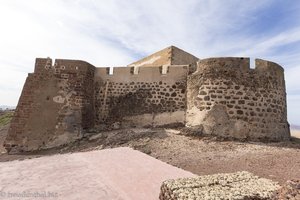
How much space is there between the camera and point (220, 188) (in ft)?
11.8

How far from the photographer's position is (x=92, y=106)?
12.2 m

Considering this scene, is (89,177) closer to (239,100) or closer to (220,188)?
(220,188)

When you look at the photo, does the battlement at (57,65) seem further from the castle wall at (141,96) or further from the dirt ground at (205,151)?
the dirt ground at (205,151)

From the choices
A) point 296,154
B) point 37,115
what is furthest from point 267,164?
point 37,115

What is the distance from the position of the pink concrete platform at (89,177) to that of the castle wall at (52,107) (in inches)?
165

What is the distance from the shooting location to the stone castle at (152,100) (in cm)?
934

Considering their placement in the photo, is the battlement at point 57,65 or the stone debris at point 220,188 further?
the battlement at point 57,65

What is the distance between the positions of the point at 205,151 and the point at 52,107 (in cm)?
674

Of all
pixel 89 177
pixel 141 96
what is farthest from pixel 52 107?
pixel 89 177

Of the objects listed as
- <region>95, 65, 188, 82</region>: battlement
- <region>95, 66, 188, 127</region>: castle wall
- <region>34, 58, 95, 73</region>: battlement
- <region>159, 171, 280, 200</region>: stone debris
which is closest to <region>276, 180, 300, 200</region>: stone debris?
<region>159, 171, 280, 200</region>: stone debris

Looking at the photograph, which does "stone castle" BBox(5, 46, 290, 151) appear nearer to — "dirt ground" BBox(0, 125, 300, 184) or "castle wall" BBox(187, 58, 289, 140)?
"castle wall" BBox(187, 58, 289, 140)

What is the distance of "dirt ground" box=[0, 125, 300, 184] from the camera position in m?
5.93

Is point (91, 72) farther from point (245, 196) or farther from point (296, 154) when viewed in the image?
point (245, 196)

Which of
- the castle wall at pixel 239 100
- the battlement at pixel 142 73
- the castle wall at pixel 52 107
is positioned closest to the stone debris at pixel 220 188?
the castle wall at pixel 239 100
